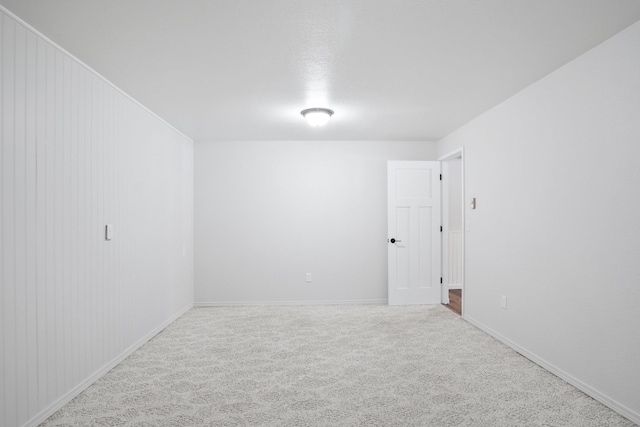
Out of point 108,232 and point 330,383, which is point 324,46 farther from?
point 330,383

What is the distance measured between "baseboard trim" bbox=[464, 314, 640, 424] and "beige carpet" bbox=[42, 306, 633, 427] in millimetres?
44

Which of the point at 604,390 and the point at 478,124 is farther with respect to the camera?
the point at 478,124

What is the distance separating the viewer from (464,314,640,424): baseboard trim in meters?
2.25

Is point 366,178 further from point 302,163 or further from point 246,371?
point 246,371

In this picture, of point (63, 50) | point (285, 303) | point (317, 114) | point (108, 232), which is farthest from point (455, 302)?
point (63, 50)

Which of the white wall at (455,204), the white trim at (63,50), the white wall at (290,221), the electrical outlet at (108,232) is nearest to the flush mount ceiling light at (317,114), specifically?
the white wall at (290,221)

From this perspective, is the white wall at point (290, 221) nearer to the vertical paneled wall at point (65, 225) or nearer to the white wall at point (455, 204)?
the vertical paneled wall at point (65, 225)

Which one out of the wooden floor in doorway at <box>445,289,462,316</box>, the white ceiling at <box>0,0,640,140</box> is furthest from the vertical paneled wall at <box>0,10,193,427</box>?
the wooden floor in doorway at <box>445,289,462,316</box>

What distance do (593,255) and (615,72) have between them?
118 cm

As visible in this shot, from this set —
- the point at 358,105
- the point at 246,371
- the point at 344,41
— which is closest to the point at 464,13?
the point at 344,41

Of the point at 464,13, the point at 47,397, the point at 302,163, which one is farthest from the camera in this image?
the point at 302,163

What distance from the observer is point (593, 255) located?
2.52 meters

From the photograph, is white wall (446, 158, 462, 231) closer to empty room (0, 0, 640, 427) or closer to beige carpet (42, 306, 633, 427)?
empty room (0, 0, 640, 427)

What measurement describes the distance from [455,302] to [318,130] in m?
3.16
